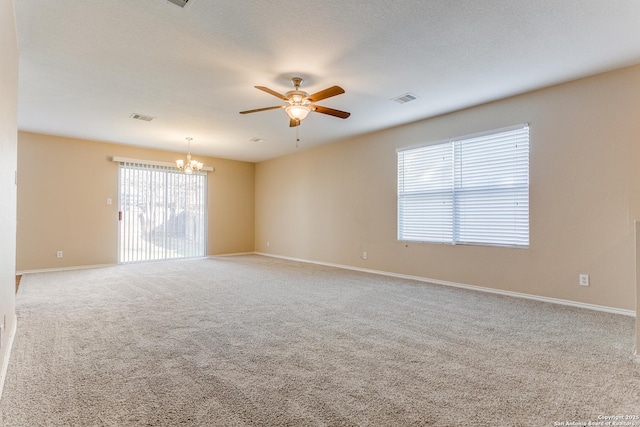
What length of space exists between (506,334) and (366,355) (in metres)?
1.36

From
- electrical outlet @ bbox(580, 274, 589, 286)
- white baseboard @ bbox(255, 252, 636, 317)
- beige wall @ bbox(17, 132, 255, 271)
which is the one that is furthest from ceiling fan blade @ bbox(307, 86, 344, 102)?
beige wall @ bbox(17, 132, 255, 271)

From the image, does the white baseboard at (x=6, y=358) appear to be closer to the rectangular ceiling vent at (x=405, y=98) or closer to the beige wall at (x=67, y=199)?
the beige wall at (x=67, y=199)

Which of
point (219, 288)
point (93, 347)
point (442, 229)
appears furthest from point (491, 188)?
point (93, 347)

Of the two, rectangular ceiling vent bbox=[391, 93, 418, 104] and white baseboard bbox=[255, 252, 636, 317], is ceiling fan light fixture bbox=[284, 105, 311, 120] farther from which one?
white baseboard bbox=[255, 252, 636, 317]

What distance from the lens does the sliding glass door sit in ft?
23.0

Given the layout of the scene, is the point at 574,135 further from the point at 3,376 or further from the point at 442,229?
the point at 3,376

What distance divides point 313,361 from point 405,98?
138 inches

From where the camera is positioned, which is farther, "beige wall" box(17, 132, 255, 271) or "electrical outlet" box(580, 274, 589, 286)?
"beige wall" box(17, 132, 255, 271)

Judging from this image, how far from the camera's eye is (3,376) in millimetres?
1978

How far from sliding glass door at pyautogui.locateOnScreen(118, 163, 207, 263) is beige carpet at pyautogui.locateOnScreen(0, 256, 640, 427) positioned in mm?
3107

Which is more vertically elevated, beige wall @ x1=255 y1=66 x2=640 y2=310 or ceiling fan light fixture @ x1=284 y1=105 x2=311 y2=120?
ceiling fan light fixture @ x1=284 y1=105 x2=311 y2=120

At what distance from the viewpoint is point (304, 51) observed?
305cm

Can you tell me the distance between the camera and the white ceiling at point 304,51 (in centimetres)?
247

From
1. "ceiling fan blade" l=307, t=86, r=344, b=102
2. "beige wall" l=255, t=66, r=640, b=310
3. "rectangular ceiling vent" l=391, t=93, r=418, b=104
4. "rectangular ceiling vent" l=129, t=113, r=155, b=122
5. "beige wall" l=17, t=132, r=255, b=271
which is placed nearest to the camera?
"ceiling fan blade" l=307, t=86, r=344, b=102
